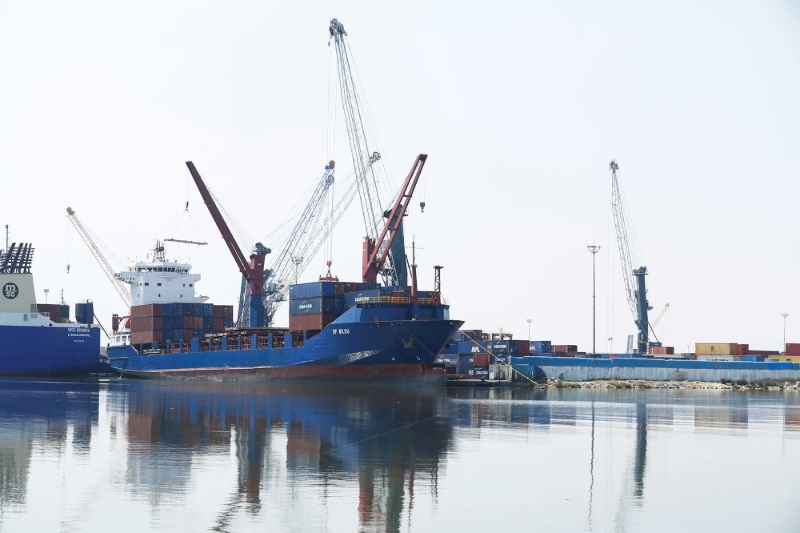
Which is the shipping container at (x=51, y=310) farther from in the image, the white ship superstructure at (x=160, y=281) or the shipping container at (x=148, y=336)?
the shipping container at (x=148, y=336)

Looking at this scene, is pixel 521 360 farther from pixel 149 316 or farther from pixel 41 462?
pixel 41 462

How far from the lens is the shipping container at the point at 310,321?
277 ft

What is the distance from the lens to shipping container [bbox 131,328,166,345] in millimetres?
106375

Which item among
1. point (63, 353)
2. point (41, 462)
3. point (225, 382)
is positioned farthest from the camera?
point (63, 353)

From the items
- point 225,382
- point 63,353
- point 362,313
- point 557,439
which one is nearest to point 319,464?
point 557,439

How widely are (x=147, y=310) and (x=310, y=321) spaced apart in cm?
2949

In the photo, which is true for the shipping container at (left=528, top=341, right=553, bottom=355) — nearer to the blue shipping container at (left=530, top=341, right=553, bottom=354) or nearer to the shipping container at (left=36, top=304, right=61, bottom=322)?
the blue shipping container at (left=530, top=341, right=553, bottom=354)

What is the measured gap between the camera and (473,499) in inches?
877

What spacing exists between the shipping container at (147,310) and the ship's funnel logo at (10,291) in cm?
1301

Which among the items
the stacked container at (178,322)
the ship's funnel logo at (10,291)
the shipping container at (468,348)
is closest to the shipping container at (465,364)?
the shipping container at (468,348)

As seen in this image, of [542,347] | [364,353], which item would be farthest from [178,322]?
[542,347]

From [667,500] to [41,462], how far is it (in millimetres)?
16718

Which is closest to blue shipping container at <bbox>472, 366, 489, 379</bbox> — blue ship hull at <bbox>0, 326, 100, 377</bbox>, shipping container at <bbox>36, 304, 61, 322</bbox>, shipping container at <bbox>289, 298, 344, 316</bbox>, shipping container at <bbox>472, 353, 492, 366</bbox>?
shipping container at <bbox>472, 353, 492, 366</bbox>

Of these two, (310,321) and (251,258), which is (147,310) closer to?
(251,258)
